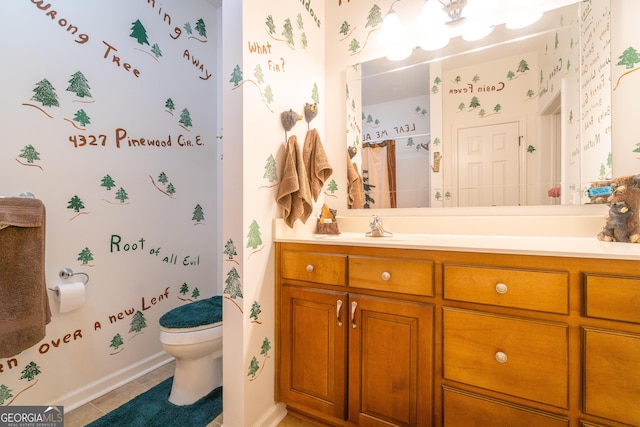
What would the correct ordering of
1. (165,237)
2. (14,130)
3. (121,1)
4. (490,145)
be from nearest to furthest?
(14,130)
(490,145)
(121,1)
(165,237)

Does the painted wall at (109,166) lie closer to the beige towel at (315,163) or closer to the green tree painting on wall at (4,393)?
the green tree painting on wall at (4,393)

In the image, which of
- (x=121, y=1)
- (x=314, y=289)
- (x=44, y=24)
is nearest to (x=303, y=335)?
(x=314, y=289)

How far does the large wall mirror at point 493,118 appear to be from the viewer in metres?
1.29

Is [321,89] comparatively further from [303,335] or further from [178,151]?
[303,335]

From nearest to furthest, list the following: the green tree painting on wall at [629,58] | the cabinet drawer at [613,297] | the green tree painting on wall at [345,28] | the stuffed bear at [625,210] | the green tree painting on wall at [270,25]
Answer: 1. the cabinet drawer at [613,297]
2. the stuffed bear at [625,210]
3. the green tree painting on wall at [629,58]
4. the green tree painting on wall at [270,25]
5. the green tree painting on wall at [345,28]

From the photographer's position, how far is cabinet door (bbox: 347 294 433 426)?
3.54ft

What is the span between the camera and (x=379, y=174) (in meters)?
1.78

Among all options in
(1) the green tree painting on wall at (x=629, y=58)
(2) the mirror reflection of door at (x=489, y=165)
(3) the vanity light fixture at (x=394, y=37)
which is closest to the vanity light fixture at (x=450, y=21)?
(3) the vanity light fixture at (x=394, y=37)

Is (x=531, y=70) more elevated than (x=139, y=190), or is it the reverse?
(x=531, y=70)

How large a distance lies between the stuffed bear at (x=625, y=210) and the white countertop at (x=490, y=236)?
5 cm

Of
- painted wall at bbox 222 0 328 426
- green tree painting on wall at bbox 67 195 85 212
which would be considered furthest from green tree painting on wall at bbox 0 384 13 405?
painted wall at bbox 222 0 328 426

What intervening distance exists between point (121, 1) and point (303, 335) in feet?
7.61

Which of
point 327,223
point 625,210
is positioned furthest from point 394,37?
point 625,210

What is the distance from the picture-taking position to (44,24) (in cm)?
142
